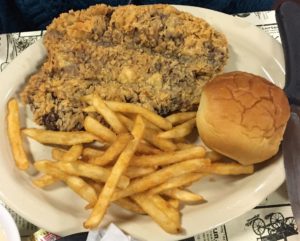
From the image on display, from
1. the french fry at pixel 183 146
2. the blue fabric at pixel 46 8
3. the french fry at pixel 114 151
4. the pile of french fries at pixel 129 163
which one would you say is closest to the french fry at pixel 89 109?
the pile of french fries at pixel 129 163

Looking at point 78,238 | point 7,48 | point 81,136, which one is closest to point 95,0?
point 7,48

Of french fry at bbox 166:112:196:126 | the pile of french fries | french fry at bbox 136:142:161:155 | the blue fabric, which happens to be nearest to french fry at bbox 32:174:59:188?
the pile of french fries

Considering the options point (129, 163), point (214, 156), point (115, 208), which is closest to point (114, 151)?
point (129, 163)

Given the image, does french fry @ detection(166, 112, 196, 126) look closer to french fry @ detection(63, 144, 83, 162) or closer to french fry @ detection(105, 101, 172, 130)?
french fry @ detection(105, 101, 172, 130)

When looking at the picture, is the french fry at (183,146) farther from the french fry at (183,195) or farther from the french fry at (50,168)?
the french fry at (50,168)

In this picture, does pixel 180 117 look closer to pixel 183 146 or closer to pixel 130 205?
pixel 183 146

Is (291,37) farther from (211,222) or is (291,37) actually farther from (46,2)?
(46,2)
